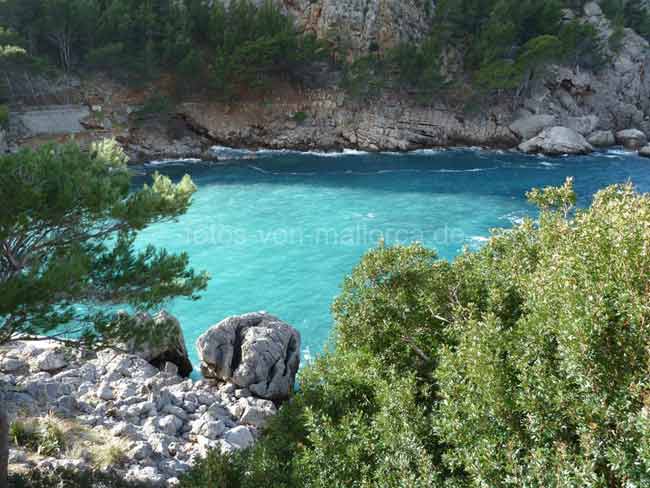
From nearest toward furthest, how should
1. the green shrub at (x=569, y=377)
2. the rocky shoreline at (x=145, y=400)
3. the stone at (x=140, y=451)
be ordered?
the green shrub at (x=569, y=377) < the rocky shoreline at (x=145, y=400) < the stone at (x=140, y=451)

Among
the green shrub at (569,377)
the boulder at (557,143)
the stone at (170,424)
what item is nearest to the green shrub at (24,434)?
the stone at (170,424)

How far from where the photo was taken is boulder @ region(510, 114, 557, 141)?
42.9 meters

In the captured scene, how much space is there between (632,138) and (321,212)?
31.0m

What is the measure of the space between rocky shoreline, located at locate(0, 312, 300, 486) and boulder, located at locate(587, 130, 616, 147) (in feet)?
126

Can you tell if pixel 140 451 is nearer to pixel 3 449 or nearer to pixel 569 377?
pixel 3 449

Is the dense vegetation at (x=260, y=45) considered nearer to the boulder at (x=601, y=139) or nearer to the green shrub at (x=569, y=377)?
the boulder at (x=601, y=139)

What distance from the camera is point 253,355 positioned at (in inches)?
505

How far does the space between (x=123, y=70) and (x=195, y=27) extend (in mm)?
7400

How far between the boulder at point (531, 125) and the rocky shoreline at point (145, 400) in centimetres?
3602

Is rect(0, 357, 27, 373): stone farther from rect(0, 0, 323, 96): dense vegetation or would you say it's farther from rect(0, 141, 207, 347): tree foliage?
rect(0, 0, 323, 96): dense vegetation

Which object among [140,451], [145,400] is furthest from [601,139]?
[140,451]

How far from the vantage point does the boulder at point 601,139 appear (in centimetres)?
4256

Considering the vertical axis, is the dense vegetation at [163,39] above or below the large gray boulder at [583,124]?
above

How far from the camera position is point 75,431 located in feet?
30.2
